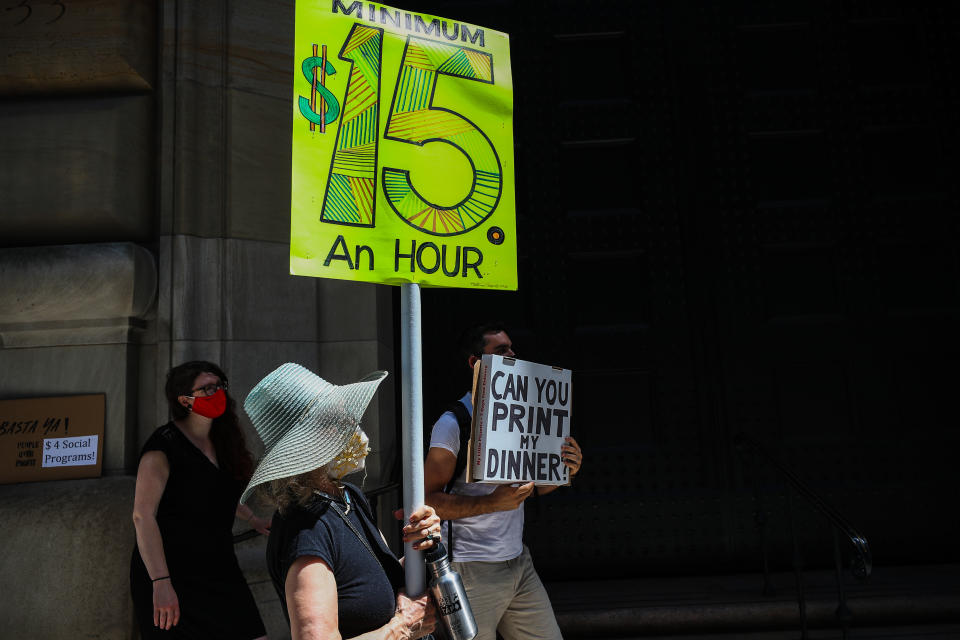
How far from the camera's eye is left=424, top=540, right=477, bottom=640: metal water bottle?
79.9 inches

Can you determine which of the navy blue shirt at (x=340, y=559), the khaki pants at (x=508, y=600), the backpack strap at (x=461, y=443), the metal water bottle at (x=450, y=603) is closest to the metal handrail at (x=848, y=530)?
the khaki pants at (x=508, y=600)

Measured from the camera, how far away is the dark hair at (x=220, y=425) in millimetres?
3359

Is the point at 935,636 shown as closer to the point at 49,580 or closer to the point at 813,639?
the point at 813,639

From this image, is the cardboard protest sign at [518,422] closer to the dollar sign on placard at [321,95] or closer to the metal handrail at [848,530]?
the dollar sign on placard at [321,95]

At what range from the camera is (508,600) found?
3.18 meters

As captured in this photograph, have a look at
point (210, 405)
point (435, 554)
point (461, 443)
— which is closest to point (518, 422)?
point (461, 443)

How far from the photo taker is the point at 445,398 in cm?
562

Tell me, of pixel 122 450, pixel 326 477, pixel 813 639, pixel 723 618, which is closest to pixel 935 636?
pixel 813 639

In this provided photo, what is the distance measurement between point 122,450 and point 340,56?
2875 millimetres

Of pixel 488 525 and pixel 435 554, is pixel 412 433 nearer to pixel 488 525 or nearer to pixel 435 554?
pixel 435 554

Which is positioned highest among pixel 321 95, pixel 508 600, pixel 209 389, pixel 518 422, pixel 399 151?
pixel 321 95

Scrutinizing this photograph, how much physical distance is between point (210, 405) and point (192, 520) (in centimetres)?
47

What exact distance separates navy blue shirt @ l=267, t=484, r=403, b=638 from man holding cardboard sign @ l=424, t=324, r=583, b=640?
873 millimetres

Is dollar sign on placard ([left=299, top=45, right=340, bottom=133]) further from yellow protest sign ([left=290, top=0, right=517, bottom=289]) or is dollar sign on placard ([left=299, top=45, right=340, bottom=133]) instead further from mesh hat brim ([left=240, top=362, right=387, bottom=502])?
mesh hat brim ([left=240, top=362, right=387, bottom=502])
